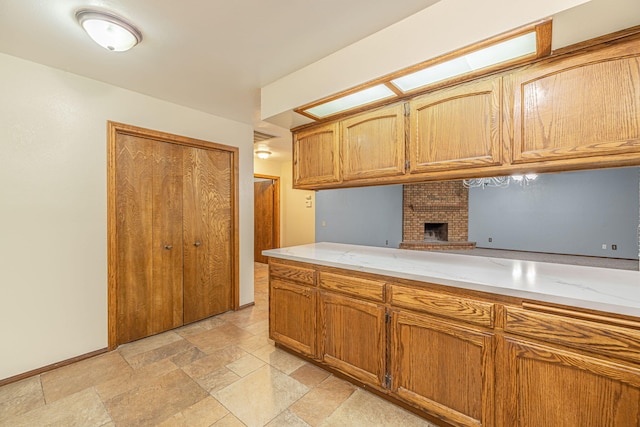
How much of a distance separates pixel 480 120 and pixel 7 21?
2860 mm

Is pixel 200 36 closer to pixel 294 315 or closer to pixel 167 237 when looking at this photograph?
pixel 167 237

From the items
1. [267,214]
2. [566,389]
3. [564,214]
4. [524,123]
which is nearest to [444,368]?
[566,389]

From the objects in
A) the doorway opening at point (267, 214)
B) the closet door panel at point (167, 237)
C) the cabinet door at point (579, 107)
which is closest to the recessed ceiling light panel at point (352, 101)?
the cabinet door at point (579, 107)

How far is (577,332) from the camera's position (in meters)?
1.05

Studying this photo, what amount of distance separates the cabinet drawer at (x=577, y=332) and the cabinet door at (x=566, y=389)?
44 millimetres

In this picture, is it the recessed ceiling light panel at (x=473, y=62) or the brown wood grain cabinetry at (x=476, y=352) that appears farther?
the recessed ceiling light panel at (x=473, y=62)

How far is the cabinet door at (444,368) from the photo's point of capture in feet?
4.20

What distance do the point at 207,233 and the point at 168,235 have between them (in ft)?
1.36

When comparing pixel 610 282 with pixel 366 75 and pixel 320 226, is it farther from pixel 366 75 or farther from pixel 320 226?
pixel 320 226

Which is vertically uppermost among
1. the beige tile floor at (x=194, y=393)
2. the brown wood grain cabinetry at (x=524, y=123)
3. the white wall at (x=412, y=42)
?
the white wall at (x=412, y=42)

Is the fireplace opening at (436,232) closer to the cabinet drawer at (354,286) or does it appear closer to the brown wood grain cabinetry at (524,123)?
the brown wood grain cabinetry at (524,123)

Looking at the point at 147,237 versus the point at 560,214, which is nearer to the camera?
the point at 147,237

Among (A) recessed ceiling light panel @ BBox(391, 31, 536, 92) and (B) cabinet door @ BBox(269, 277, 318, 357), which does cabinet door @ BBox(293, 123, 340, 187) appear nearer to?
(A) recessed ceiling light panel @ BBox(391, 31, 536, 92)

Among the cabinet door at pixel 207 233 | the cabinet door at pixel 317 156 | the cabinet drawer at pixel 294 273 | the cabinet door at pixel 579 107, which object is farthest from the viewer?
the cabinet door at pixel 207 233
